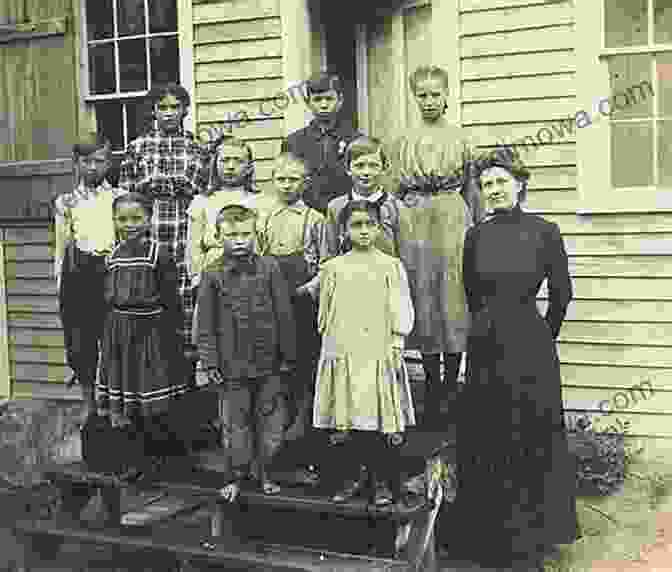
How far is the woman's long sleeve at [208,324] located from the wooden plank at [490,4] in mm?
3288

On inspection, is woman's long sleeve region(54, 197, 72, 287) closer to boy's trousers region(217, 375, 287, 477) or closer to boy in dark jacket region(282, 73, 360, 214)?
boy in dark jacket region(282, 73, 360, 214)

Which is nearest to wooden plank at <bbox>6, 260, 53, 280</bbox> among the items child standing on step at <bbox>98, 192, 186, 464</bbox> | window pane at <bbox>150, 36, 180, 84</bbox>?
window pane at <bbox>150, 36, 180, 84</bbox>

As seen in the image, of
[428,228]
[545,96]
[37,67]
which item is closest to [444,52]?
[545,96]

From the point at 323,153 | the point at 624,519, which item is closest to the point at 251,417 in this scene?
the point at 323,153

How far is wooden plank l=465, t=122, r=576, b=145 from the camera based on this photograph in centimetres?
733

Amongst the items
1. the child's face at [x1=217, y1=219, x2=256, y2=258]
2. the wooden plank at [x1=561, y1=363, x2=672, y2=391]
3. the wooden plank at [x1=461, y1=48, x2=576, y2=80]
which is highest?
the wooden plank at [x1=461, y1=48, x2=576, y2=80]

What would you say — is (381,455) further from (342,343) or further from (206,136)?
(206,136)

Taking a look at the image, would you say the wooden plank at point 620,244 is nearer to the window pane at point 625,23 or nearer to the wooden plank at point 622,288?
the wooden plank at point 622,288

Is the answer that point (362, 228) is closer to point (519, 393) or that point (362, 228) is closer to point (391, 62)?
point (519, 393)

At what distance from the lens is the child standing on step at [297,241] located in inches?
226

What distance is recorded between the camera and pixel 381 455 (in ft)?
17.2

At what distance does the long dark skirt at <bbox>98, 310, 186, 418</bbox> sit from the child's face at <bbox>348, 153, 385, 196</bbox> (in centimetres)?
141

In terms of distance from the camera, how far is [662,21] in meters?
7.11

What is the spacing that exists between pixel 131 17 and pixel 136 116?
34.0 inches
